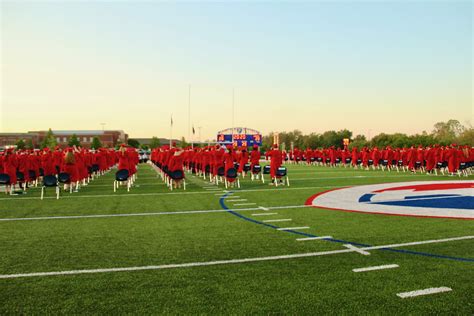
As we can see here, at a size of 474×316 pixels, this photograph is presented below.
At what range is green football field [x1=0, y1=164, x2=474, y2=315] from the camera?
3889 mm

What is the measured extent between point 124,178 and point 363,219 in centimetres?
926

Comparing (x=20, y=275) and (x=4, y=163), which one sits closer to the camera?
(x=20, y=275)

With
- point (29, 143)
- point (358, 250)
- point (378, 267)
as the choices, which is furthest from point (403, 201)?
point (29, 143)

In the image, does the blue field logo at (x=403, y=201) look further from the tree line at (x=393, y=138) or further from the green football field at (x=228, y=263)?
the tree line at (x=393, y=138)

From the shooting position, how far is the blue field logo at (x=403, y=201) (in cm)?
940

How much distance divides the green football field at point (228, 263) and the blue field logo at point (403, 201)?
900 millimetres

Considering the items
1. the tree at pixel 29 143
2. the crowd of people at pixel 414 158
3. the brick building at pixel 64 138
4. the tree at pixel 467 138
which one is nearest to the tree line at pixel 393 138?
the tree at pixel 467 138

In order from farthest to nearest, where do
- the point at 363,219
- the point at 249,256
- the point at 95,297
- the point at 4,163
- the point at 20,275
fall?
the point at 4,163 < the point at 363,219 < the point at 249,256 < the point at 20,275 < the point at 95,297

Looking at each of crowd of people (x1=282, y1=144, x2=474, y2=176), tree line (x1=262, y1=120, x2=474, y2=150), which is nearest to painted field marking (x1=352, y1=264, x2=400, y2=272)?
crowd of people (x1=282, y1=144, x2=474, y2=176)

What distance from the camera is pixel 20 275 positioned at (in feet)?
15.5

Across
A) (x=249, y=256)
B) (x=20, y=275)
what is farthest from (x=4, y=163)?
(x=249, y=256)

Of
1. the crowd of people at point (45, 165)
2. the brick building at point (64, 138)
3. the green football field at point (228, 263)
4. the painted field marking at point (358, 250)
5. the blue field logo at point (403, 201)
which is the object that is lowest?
the green football field at point (228, 263)

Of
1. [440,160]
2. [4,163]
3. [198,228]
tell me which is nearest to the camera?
[198,228]

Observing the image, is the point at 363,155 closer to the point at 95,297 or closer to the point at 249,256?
the point at 249,256
